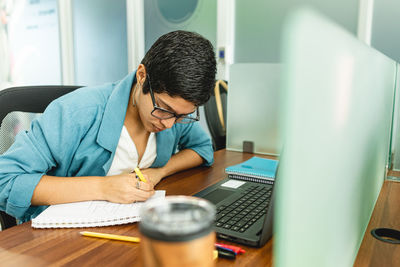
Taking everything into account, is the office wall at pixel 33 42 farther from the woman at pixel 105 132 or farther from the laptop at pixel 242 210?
the laptop at pixel 242 210

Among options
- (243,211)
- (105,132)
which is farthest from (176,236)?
(105,132)

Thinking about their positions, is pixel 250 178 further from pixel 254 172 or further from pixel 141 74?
pixel 141 74

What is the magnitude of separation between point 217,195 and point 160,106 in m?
0.28

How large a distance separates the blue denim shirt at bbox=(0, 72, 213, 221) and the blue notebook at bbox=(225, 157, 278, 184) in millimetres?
370

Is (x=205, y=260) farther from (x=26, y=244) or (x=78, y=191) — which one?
(x=78, y=191)

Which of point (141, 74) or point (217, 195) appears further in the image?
point (141, 74)

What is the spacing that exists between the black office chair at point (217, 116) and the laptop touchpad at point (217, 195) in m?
0.90

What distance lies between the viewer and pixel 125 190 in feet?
2.56

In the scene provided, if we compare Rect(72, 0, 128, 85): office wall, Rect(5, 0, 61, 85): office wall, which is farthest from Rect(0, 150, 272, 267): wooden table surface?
Rect(5, 0, 61, 85): office wall

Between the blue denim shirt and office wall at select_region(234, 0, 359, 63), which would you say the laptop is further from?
office wall at select_region(234, 0, 359, 63)

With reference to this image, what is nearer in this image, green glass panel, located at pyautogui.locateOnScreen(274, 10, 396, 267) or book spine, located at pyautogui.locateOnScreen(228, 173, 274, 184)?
green glass panel, located at pyautogui.locateOnScreen(274, 10, 396, 267)

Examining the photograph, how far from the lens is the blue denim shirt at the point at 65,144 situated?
0.77 meters

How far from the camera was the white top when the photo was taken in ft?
3.39

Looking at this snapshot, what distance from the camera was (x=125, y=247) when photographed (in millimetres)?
592
